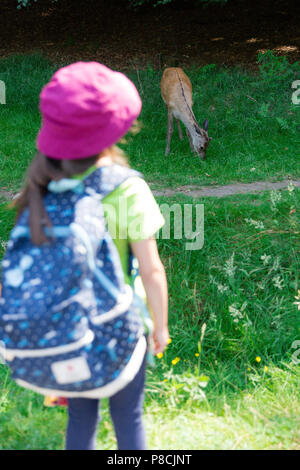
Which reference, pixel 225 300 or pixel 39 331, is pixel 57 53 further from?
pixel 39 331

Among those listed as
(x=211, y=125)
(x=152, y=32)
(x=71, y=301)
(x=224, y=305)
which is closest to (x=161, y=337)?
(x=71, y=301)

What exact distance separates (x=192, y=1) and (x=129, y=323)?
1296 cm

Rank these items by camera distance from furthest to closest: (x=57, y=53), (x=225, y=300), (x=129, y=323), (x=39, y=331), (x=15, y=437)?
(x=57, y=53) < (x=225, y=300) < (x=15, y=437) < (x=129, y=323) < (x=39, y=331)

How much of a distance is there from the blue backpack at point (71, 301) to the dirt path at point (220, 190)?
4109 mm

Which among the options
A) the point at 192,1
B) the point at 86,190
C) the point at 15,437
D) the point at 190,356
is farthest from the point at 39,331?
the point at 192,1

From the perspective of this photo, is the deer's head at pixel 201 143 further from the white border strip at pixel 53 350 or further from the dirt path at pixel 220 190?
the white border strip at pixel 53 350

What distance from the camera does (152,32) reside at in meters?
12.7

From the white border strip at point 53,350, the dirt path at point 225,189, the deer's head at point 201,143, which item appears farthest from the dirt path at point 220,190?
the white border strip at point 53,350

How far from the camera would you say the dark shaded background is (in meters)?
11.5

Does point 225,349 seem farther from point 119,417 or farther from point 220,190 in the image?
point 220,190

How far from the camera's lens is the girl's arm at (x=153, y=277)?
1.89 m

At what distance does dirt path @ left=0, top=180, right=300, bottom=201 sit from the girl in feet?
13.1

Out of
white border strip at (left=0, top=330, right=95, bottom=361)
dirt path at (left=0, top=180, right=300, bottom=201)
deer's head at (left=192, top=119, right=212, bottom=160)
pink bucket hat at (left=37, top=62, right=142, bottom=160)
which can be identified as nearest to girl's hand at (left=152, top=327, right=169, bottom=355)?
white border strip at (left=0, top=330, right=95, bottom=361)

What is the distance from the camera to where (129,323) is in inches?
73.0
